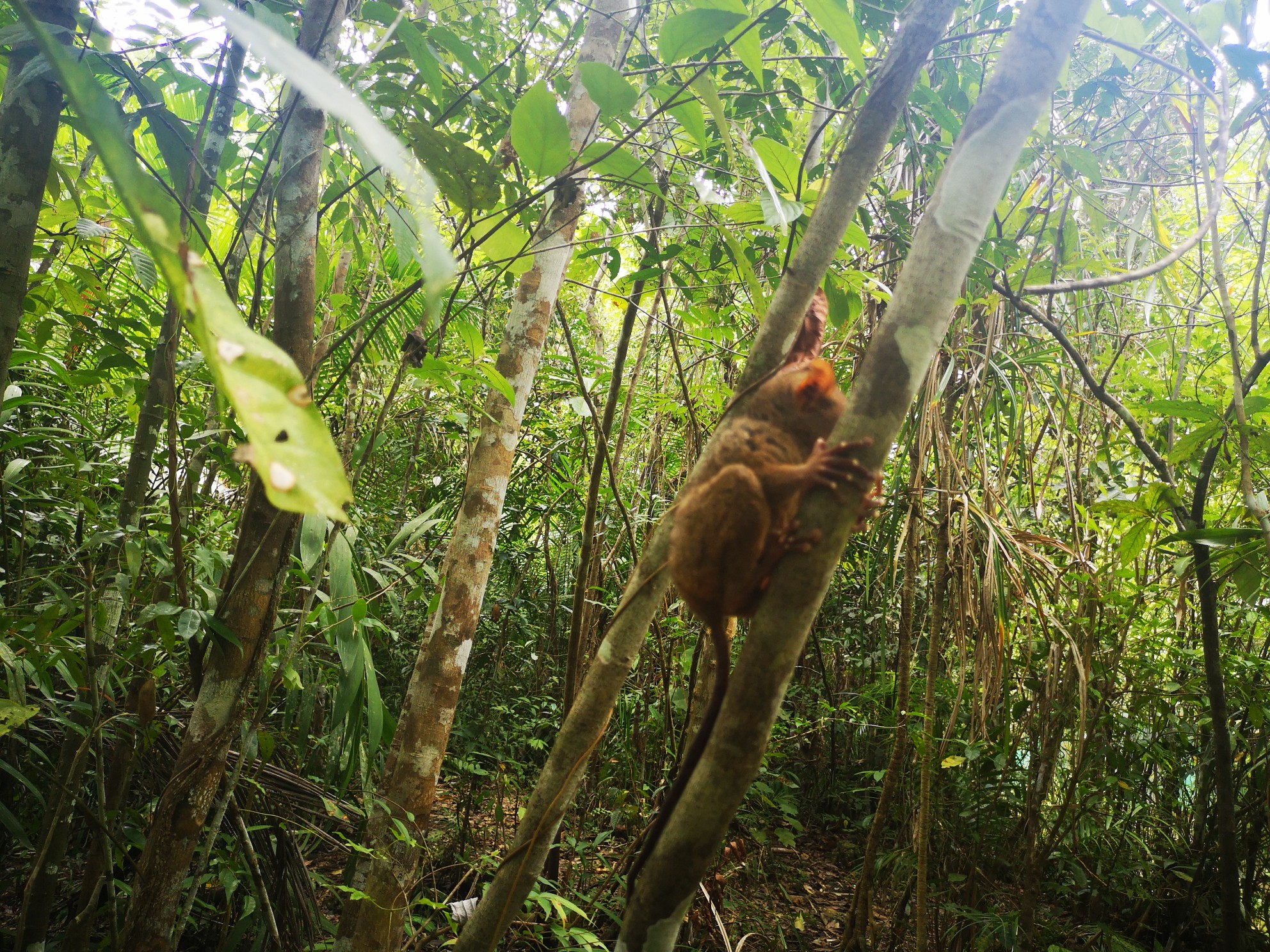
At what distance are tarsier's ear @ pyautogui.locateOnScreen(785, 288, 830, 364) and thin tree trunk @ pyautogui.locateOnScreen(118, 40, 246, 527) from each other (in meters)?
1.46

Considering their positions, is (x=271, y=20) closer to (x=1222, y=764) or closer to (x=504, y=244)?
(x=504, y=244)

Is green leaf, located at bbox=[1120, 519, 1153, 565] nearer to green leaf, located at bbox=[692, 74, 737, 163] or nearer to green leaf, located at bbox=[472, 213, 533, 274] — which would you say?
green leaf, located at bbox=[692, 74, 737, 163]

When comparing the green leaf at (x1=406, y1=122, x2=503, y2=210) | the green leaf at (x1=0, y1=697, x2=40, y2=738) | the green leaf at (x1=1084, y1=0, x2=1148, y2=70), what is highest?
the green leaf at (x1=1084, y1=0, x2=1148, y2=70)

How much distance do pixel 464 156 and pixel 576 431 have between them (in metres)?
2.95

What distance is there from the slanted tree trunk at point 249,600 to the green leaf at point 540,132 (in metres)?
0.60

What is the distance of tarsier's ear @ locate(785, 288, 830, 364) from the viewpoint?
5.31 ft

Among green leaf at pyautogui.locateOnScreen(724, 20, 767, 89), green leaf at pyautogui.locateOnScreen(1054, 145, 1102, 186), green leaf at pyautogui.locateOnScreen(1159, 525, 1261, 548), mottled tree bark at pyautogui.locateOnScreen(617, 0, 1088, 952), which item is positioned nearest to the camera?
mottled tree bark at pyautogui.locateOnScreen(617, 0, 1088, 952)

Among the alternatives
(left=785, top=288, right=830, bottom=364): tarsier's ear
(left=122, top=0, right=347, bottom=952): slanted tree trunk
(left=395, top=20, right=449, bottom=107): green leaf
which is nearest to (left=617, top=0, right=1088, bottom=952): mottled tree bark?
(left=785, top=288, right=830, bottom=364): tarsier's ear

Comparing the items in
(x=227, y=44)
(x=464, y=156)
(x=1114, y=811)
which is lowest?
(x=1114, y=811)

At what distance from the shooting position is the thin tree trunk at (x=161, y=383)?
1839 millimetres

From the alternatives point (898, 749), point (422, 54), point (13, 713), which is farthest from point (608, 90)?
point (898, 749)

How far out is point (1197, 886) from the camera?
305cm

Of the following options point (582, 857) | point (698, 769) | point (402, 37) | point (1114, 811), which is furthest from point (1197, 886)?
point (402, 37)

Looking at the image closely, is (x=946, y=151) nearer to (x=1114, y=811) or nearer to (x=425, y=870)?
(x=1114, y=811)
